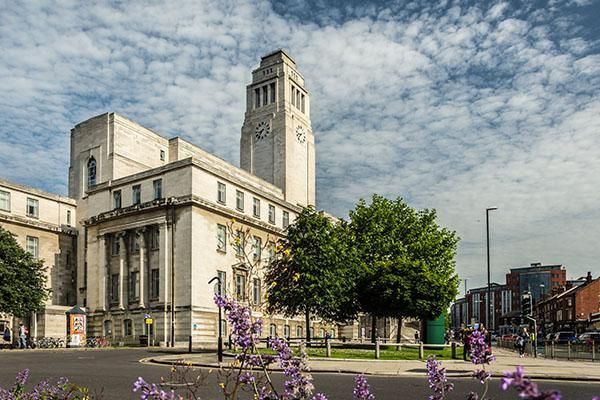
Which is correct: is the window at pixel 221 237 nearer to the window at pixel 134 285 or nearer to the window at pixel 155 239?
the window at pixel 155 239

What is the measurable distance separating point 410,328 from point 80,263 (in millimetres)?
43260

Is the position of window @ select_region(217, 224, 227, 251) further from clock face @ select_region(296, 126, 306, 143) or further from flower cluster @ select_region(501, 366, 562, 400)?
flower cluster @ select_region(501, 366, 562, 400)

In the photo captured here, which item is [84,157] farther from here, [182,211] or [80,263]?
[182,211]

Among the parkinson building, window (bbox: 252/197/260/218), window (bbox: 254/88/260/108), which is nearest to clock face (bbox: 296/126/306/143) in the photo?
window (bbox: 254/88/260/108)

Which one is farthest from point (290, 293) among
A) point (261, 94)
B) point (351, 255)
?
point (261, 94)

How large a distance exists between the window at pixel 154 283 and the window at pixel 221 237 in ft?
19.9

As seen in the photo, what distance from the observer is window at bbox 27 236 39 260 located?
59.1 meters

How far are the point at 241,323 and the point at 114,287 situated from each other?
55.2m

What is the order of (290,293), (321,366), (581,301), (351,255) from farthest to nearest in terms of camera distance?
1. (581,301)
2. (351,255)
3. (290,293)
4. (321,366)

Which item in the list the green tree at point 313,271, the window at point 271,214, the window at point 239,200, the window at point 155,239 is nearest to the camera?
the green tree at point 313,271

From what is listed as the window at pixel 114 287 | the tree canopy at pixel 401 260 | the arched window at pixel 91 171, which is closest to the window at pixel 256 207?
the tree canopy at pixel 401 260

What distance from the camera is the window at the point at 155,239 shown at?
54231 millimetres

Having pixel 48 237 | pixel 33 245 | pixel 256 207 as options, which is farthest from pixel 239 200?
pixel 33 245

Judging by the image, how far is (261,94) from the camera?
87.1 metres
